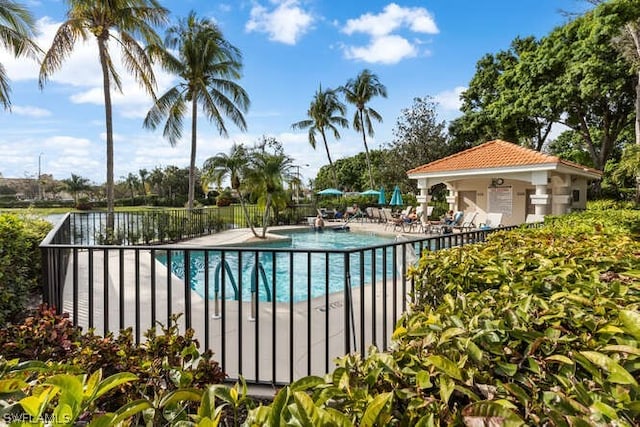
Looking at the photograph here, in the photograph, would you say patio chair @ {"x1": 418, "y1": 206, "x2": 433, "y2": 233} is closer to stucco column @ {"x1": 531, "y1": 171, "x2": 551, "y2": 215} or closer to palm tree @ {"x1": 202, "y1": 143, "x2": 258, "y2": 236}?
stucco column @ {"x1": 531, "y1": 171, "x2": 551, "y2": 215}

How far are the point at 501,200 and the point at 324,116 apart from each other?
17.1m

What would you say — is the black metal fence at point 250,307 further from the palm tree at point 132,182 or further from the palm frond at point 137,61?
the palm tree at point 132,182

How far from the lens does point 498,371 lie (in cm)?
108

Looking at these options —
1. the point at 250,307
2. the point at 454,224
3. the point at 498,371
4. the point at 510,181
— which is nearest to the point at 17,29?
the point at 250,307

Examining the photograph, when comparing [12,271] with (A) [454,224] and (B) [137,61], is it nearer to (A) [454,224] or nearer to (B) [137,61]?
(B) [137,61]

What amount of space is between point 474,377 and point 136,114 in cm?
1968

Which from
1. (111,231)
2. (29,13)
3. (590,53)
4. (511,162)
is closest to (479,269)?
(111,231)

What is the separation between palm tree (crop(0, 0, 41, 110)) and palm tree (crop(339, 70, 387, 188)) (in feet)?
69.1

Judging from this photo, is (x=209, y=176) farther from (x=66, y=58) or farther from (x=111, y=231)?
(x=66, y=58)

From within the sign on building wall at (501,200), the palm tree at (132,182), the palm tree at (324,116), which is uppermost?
the palm tree at (324,116)

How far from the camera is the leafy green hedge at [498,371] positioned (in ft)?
2.81

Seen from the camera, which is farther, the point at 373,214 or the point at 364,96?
the point at 364,96

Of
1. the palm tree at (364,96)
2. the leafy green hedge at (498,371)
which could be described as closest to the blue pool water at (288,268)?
the leafy green hedge at (498,371)

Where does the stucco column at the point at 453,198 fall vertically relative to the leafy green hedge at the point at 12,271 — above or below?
above
